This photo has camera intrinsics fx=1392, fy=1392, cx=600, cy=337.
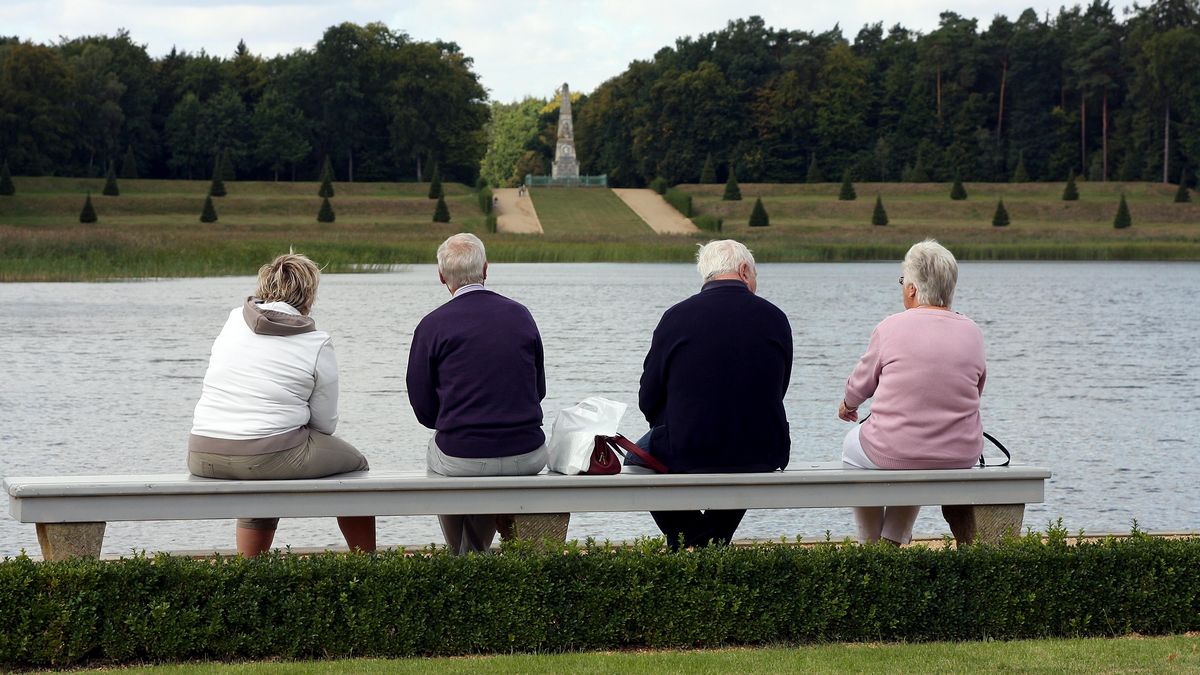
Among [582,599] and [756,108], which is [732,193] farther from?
[582,599]

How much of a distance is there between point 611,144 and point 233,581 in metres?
78.0

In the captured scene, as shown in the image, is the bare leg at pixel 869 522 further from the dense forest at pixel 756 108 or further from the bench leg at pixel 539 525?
the dense forest at pixel 756 108

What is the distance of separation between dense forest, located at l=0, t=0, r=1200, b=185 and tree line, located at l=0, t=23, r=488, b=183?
109 mm

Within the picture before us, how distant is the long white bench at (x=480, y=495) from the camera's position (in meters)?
4.64

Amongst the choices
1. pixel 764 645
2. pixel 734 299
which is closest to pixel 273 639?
pixel 764 645

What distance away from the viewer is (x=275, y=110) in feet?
230

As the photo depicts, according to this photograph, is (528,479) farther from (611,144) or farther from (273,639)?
(611,144)

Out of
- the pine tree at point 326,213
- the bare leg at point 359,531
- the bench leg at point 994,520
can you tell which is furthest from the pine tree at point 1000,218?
the bare leg at point 359,531

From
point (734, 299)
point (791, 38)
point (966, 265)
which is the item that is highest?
point (791, 38)

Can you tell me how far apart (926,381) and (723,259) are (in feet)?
2.92

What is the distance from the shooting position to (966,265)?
44.9 m

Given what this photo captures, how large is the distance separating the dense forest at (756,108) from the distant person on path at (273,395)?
65.3m

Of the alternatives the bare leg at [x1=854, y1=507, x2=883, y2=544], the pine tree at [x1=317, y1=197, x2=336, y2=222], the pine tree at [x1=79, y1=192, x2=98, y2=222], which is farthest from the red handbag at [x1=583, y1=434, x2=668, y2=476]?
the pine tree at [x1=317, y1=197, x2=336, y2=222]

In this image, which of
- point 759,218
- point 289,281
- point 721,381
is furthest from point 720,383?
point 759,218
